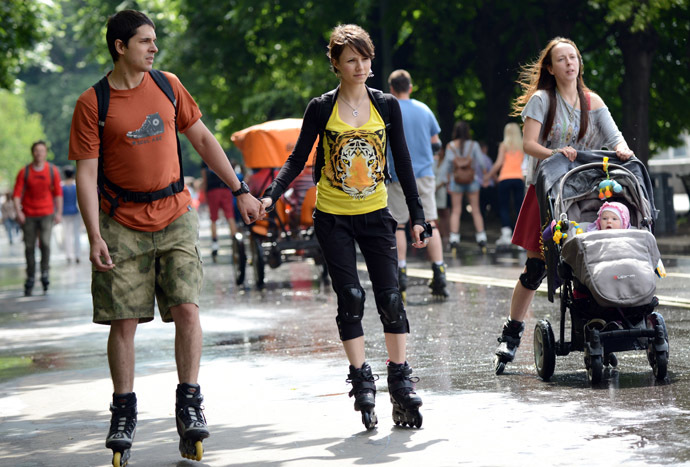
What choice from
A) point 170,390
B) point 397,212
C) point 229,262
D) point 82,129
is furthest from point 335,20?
point 82,129

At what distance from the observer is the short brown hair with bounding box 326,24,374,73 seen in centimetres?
598

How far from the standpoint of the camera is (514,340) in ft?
24.0

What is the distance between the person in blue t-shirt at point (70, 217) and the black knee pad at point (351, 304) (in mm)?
17881

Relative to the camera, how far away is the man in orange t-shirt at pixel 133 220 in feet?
18.3

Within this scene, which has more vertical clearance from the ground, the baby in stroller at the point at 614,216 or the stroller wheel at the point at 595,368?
the baby in stroller at the point at 614,216

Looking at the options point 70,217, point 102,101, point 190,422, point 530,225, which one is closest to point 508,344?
point 530,225

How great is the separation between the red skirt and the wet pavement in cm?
72

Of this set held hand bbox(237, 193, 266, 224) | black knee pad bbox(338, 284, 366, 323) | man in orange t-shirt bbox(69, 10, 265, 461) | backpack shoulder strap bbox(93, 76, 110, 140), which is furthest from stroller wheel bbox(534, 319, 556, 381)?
backpack shoulder strap bbox(93, 76, 110, 140)

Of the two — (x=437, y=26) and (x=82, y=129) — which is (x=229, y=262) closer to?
(x=437, y=26)

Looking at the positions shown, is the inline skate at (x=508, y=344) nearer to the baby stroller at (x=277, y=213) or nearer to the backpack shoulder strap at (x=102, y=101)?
the backpack shoulder strap at (x=102, y=101)

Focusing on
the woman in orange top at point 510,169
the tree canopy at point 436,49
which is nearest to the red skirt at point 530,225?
the tree canopy at point 436,49

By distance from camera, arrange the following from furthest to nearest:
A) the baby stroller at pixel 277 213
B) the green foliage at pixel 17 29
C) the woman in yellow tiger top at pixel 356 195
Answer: the green foliage at pixel 17 29 < the baby stroller at pixel 277 213 < the woman in yellow tiger top at pixel 356 195

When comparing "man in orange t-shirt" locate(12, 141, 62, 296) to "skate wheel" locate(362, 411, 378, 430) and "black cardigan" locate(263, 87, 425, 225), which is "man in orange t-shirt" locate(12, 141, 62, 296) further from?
"skate wheel" locate(362, 411, 378, 430)

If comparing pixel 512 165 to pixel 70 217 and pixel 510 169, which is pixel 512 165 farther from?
pixel 70 217
